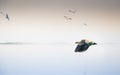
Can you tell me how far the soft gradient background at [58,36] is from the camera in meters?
2.19

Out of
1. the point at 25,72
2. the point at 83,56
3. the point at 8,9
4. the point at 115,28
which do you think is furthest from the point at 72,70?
the point at 8,9

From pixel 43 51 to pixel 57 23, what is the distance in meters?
0.37

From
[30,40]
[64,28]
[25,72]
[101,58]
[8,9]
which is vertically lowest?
[25,72]

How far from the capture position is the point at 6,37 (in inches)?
85.6

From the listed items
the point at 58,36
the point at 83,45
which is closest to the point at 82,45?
the point at 83,45

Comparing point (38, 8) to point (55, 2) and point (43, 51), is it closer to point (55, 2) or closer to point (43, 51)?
point (55, 2)

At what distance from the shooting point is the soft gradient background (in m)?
2.19

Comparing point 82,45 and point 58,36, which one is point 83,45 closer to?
point 82,45

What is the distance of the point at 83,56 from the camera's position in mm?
2242

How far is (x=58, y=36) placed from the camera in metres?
2.23

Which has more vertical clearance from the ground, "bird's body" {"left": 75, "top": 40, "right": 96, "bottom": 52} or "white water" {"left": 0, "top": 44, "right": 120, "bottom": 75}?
"bird's body" {"left": 75, "top": 40, "right": 96, "bottom": 52}

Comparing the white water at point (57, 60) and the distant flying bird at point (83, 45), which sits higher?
the distant flying bird at point (83, 45)

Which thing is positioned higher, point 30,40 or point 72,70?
point 30,40

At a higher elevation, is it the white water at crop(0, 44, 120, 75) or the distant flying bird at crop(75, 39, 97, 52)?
the distant flying bird at crop(75, 39, 97, 52)
